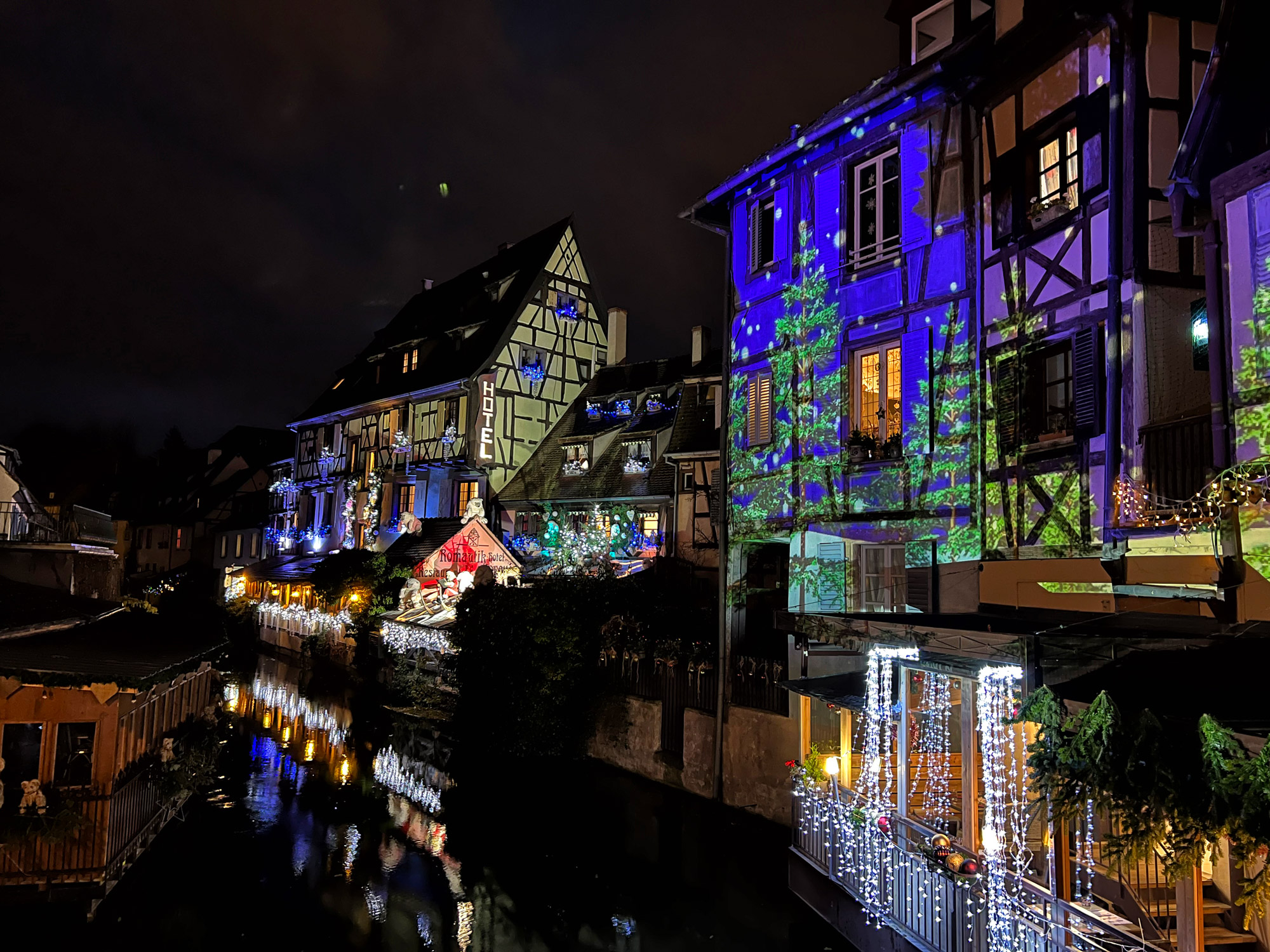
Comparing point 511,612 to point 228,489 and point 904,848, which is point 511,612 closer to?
point 904,848

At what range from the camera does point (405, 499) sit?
37250 millimetres

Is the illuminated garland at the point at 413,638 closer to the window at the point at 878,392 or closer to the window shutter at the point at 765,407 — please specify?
the window shutter at the point at 765,407

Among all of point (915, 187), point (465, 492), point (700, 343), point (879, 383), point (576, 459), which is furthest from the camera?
point (465, 492)

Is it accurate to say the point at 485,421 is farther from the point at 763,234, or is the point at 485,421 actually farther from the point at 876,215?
the point at 876,215

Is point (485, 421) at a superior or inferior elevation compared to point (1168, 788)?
superior

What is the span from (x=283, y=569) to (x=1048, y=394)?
122ft

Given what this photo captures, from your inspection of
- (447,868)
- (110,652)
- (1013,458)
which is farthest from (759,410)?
(110,652)

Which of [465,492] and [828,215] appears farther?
[465,492]

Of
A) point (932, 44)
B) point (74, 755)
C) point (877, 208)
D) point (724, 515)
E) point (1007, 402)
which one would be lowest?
point (74, 755)

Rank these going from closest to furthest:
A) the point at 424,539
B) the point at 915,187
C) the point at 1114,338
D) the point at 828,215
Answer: the point at 1114,338
the point at 915,187
the point at 828,215
the point at 424,539

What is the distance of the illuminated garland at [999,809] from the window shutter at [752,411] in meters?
9.28

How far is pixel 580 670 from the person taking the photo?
65.3ft

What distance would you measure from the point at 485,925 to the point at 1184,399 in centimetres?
1126

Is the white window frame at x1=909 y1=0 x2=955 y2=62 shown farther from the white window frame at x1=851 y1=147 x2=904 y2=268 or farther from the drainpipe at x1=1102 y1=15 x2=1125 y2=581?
the drainpipe at x1=1102 y1=15 x2=1125 y2=581
